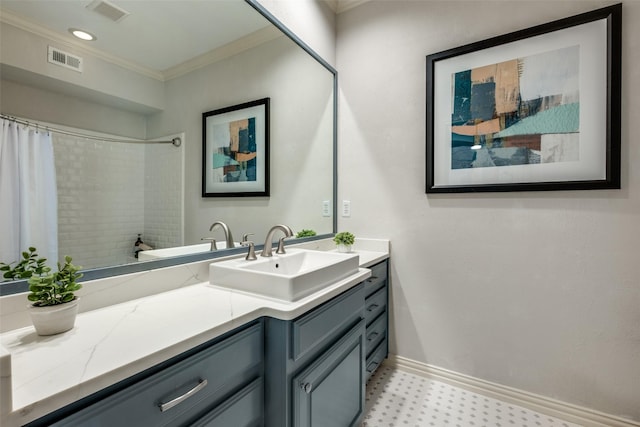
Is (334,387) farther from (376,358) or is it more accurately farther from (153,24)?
(153,24)

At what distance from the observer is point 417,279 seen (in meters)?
1.93

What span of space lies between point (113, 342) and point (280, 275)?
49 cm

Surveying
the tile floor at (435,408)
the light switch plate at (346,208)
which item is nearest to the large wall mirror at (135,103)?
the light switch plate at (346,208)

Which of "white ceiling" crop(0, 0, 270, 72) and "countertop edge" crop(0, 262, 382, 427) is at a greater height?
"white ceiling" crop(0, 0, 270, 72)

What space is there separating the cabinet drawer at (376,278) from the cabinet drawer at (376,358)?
39 centimetres

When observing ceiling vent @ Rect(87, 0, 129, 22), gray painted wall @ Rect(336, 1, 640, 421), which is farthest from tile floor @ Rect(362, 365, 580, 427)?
ceiling vent @ Rect(87, 0, 129, 22)

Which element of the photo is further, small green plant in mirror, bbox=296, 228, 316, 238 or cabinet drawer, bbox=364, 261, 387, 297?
→ small green plant in mirror, bbox=296, 228, 316, 238

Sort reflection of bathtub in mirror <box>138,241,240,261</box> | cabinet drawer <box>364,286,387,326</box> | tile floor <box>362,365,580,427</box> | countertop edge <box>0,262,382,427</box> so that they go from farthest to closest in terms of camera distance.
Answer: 1. cabinet drawer <box>364,286,387,326</box>
2. tile floor <box>362,365,580,427</box>
3. reflection of bathtub in mirror <box>138,241,240,261</box>
4. countertop edge <box>0,262,382,427</box>

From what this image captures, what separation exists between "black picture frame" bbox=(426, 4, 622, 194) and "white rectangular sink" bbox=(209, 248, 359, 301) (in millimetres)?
916

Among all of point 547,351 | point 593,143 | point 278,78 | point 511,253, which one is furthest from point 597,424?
point 278,78

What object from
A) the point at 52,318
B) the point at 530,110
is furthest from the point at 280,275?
the point at 530,110

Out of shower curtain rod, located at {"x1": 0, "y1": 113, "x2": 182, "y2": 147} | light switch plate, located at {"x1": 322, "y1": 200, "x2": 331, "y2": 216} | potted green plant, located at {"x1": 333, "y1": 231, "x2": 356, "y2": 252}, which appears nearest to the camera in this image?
shower curtain rod, located at {"x1": 0, "y1": 113, "x2": 182, "y2": 147}

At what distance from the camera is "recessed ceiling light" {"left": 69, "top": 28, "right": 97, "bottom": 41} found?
913 mm

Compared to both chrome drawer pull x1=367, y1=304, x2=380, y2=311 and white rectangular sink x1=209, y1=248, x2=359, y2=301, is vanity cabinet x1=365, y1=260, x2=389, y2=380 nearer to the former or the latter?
chrome drawer pull x1=367, y1=304, x2=380, y2=311
